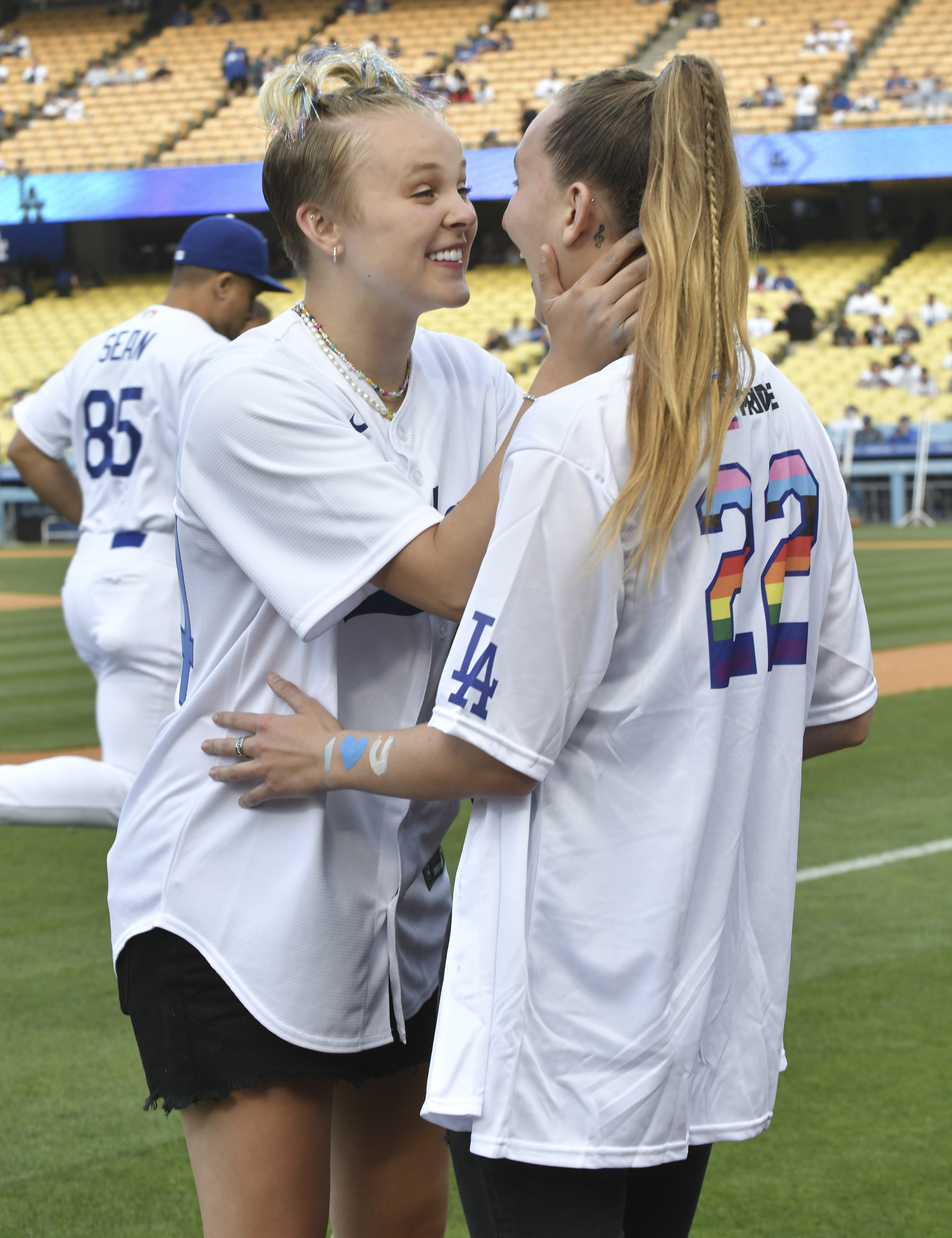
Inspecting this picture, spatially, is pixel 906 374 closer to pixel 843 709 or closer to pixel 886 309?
pixel 886 309

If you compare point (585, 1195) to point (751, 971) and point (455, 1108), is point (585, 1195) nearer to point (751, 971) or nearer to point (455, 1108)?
point (455, 1108)

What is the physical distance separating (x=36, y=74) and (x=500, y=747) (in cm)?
4252

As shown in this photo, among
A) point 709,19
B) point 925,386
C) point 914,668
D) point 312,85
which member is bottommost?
point 925,386

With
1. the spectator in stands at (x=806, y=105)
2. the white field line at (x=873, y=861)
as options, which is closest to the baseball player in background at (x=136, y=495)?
the white field line at (x=873, y=861)

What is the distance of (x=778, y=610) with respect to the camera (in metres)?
1.70

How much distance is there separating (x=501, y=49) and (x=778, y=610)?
122ft

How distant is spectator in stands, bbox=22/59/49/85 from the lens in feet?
128

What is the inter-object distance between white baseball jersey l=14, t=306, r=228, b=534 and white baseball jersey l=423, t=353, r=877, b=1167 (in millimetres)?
3413

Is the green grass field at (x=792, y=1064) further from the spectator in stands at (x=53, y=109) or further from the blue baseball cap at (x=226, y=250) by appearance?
the spectator in stands at (x=53, y=109)

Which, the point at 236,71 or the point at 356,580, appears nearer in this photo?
the point at 356,580

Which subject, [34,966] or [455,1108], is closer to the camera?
[455,1108]

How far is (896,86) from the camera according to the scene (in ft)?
100

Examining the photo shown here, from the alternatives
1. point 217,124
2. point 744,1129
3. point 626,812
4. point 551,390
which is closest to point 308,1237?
point 744,1129

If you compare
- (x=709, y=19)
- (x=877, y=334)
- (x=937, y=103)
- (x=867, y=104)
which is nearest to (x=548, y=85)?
(x=709, y=19)
